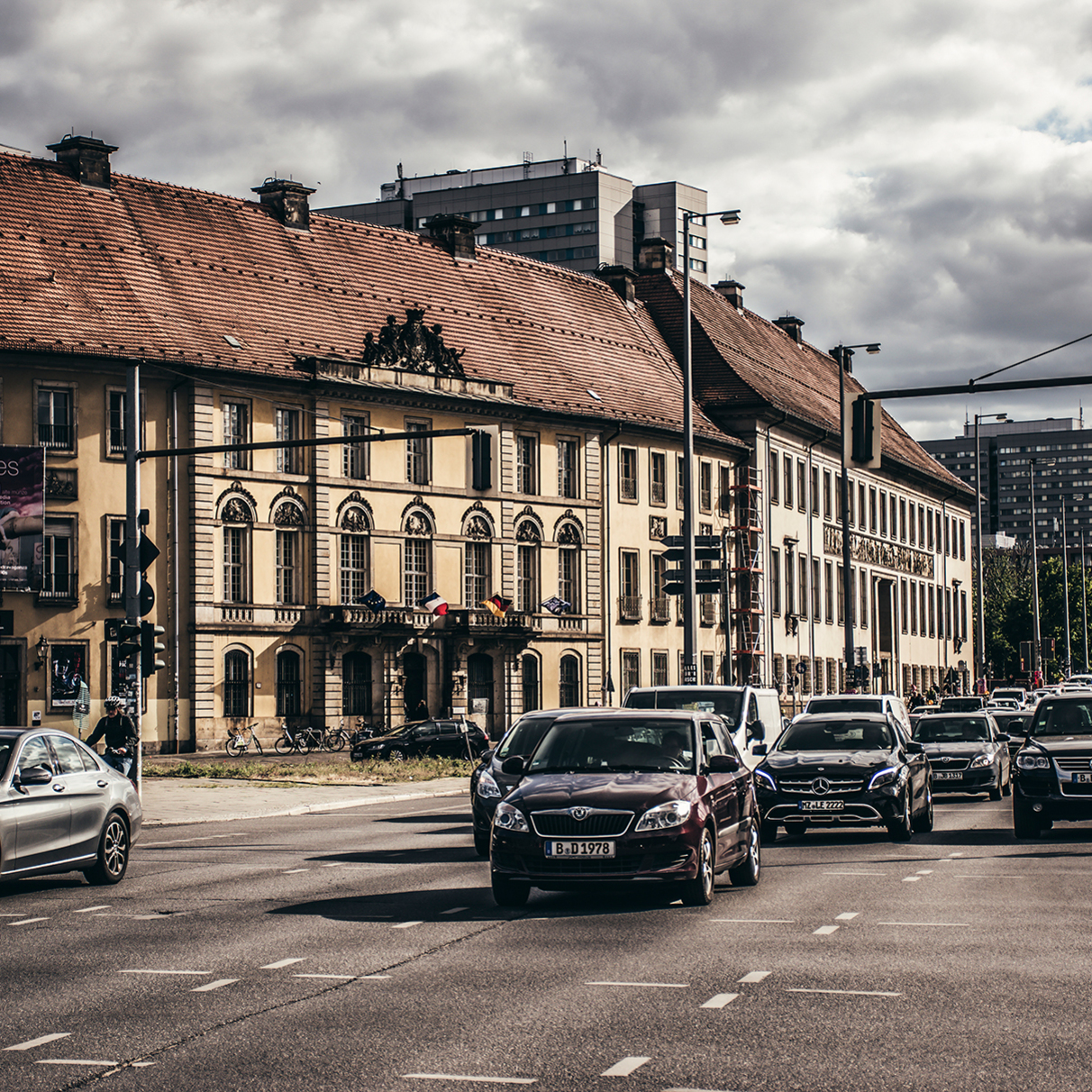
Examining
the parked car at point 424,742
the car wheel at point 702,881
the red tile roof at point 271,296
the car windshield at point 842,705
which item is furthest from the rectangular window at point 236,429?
the car wheel at point 702,881

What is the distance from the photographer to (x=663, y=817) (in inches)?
546

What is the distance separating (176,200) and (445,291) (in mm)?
11315

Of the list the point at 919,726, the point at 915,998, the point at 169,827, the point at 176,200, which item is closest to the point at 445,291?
the point at 176,200

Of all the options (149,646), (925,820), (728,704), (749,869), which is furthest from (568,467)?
(749,869)

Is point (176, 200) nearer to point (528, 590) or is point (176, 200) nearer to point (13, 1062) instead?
point (528, 590)

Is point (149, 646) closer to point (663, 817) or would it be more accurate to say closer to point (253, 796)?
point (253, 796)

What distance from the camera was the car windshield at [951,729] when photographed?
Result: 3144 centimetres

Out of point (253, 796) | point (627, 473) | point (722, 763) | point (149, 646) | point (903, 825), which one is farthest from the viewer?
point (627, 473)

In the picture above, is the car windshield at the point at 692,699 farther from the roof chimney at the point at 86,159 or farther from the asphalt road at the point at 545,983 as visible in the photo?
the roof chimney at the point at 86,159

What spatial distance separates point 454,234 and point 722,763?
56.2 metres

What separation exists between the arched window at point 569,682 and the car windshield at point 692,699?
127 feet

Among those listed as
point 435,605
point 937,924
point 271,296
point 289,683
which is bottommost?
point 937,924

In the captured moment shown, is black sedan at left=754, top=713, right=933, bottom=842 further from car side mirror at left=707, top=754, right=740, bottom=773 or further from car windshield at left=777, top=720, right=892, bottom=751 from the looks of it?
car side mirror at left=707, top=754, right=740, bottom=773

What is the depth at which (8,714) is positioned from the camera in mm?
49562
